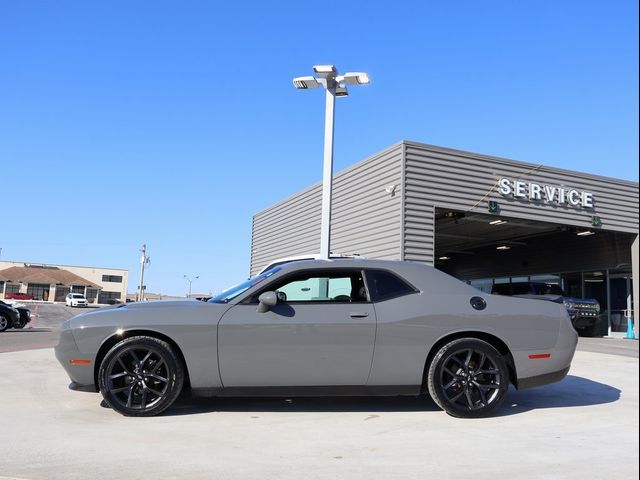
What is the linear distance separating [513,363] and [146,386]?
11.1 feet

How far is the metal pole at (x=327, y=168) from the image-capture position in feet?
35.0

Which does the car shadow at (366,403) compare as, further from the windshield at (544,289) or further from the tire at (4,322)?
the windshield at (544,289)

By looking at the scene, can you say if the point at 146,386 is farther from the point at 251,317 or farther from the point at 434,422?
the point at 434,422

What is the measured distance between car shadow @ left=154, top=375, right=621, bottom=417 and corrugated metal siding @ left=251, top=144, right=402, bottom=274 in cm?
909

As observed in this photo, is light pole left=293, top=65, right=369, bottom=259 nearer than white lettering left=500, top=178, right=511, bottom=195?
Yes

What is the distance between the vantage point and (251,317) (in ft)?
16.6

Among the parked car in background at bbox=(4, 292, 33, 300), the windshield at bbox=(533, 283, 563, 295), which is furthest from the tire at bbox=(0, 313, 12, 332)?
the parked car in background at bbox=(4, 292, 33, 300)

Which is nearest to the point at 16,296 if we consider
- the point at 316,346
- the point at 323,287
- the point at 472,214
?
the point at 472,214

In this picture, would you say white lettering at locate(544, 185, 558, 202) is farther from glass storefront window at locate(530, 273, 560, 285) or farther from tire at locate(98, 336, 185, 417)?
tire at locate(98, 336, 185, 417)

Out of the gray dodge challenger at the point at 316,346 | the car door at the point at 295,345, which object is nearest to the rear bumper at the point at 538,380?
the gray dodge challenger at the point at 316,346

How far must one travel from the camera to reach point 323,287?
17.8 feet

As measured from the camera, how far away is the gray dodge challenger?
4980mm

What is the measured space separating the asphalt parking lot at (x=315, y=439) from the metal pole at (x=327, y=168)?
199 inches

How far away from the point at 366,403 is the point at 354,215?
485 inches
